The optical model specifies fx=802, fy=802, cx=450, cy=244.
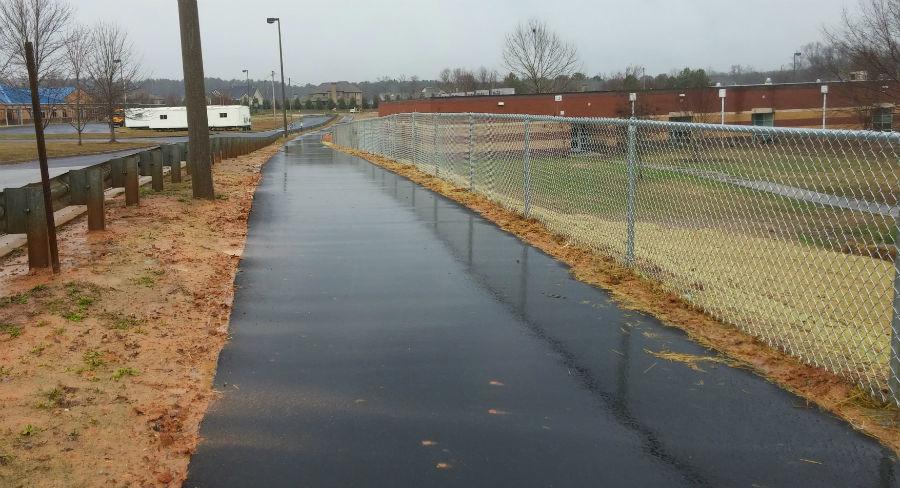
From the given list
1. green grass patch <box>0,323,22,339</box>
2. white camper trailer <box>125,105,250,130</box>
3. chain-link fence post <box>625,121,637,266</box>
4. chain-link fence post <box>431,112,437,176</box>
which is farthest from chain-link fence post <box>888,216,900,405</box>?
white camper trailer <box>125,105,250,130</box>

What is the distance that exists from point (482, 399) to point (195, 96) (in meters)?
10.2

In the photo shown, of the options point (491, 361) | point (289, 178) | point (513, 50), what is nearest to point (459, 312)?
point (491, 361)

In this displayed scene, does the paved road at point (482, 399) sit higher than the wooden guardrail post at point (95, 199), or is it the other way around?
the wooden guardrail post at point (95, 199)

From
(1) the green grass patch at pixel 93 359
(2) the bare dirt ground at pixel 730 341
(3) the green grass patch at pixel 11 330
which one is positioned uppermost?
(3) the green grass patch at pixel 11 330

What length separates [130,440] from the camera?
3.98 meters

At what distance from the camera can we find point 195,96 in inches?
517

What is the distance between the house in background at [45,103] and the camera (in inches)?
1313

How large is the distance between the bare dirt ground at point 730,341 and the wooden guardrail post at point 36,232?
4.84m

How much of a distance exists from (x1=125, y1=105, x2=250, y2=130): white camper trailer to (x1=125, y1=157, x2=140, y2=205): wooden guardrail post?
6520 centimetres

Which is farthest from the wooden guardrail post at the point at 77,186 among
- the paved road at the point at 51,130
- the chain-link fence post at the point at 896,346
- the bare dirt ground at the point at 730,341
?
the paved road at the point at 51,130

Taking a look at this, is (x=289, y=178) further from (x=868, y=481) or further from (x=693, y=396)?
(x=868, y=481)

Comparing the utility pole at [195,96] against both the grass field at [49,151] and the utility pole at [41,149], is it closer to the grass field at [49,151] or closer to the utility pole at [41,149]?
the utility pole at [41,149]

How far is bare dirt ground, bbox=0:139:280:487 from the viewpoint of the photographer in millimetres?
3760

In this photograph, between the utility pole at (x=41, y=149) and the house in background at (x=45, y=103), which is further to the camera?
the house in background at (x=45, y=103)
